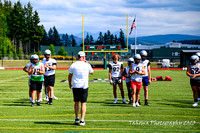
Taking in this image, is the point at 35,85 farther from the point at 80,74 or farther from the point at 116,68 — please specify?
the point at 80,74

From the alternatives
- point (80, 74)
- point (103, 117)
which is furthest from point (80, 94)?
point (103, 117)

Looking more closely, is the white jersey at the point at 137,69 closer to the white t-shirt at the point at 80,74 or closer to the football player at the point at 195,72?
the football player at the point at 195,72

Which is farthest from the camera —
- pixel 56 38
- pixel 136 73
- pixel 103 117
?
pixel 56 38

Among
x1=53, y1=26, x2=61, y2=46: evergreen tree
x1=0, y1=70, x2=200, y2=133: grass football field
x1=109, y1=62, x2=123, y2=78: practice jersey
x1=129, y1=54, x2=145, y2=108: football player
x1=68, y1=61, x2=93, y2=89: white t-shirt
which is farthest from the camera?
x1=53, y1=26, x2=61, y2=46: evergreen tree

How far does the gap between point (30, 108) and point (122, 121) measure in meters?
3.50

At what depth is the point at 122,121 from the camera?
23.9 ft

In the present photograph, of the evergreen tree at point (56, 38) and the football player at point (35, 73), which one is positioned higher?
the evergreen tree at point (56, 38)

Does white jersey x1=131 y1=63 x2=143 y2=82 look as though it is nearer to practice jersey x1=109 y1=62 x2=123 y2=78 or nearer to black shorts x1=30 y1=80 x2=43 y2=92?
practice jersey x1=109 y1=62 x2=123 y2=78

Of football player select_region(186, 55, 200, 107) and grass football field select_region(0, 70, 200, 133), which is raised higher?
football player select_region(186, 55, 200, 107)

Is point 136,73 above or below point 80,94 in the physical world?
above

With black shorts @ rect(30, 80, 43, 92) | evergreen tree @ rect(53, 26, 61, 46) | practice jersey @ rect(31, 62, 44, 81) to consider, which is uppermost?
evergreen tree @ rect(53, 26, 61, 46)

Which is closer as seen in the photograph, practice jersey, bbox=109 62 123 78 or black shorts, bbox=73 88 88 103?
black shorts, bbox=73 88 88 103

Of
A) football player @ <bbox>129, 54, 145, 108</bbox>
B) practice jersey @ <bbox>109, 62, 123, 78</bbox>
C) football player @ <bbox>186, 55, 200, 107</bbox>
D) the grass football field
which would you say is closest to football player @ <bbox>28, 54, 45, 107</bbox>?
the grass football field

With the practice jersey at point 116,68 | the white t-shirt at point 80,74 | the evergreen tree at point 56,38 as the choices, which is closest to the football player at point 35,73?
the practice jersey at point 116,68
